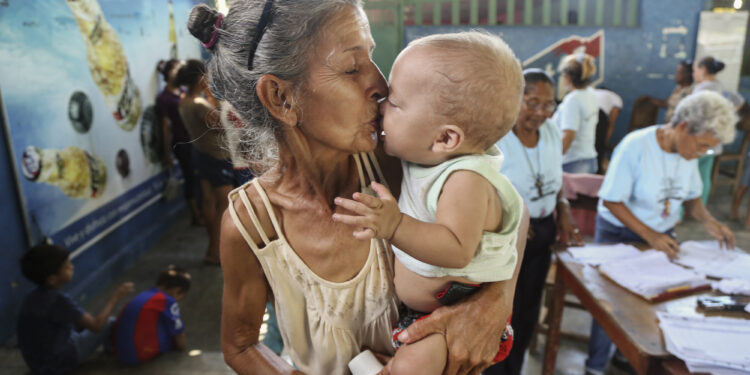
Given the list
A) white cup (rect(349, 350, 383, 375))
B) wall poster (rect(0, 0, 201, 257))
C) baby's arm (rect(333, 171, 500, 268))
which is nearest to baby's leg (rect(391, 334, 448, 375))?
white cup (rect(349, 350, 383, 375))

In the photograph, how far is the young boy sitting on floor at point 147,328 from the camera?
10.9ft

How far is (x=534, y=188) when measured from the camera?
2.86 m

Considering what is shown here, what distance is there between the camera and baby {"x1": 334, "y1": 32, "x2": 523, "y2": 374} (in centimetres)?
105

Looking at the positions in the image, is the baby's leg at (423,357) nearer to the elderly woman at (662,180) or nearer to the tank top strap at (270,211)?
the tank top strap at (270,211)

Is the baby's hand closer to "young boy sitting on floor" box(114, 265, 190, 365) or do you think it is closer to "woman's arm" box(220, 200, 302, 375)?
"woman's arm" box(220, 200, 302, 375)

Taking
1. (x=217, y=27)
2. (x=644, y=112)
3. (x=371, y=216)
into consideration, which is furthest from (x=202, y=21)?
(x=644, y=112)

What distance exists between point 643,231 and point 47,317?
3.78 meters

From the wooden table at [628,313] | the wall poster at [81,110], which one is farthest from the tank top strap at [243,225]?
the wall poster at [81,110]

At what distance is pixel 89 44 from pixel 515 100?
4.41m

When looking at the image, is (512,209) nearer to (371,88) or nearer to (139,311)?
(371,88)

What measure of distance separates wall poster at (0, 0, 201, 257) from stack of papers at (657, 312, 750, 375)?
13.6ft

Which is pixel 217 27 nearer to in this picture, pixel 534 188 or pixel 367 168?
pixel 367 168

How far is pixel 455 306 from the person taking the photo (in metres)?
1.19

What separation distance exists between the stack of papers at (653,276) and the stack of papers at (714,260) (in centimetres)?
11
